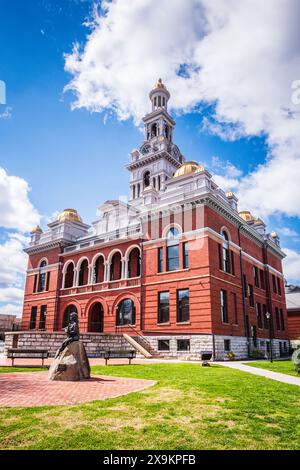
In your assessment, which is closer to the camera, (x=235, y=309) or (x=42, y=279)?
(x=235, y=309)

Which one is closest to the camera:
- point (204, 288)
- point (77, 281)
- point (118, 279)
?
point (204, 288)

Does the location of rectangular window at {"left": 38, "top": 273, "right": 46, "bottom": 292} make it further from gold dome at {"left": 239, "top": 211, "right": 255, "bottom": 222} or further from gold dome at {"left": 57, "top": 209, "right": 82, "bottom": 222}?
gold dome at {"left": 239, "top": 211, "right": 255, "bottom": 222}

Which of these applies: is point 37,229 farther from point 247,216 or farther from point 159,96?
point 159,96

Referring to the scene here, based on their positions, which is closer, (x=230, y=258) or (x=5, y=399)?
(x=5, y=399)

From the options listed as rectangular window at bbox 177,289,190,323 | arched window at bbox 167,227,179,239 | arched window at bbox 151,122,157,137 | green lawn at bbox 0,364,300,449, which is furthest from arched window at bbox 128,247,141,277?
arched window at bbox 151,122,157,137

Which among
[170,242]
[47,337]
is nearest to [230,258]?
[170,242]

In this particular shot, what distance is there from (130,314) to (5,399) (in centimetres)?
2120

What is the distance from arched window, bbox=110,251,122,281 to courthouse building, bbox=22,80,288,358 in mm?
106

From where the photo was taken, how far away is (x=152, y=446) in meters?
4.92

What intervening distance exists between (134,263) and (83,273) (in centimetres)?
742

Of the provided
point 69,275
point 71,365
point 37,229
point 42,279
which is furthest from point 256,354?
point 37,229

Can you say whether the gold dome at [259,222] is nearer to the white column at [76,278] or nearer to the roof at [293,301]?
the roof at [293,301]

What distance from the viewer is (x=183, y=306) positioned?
25141 millimetres

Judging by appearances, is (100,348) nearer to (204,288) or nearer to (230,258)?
(204,288)
